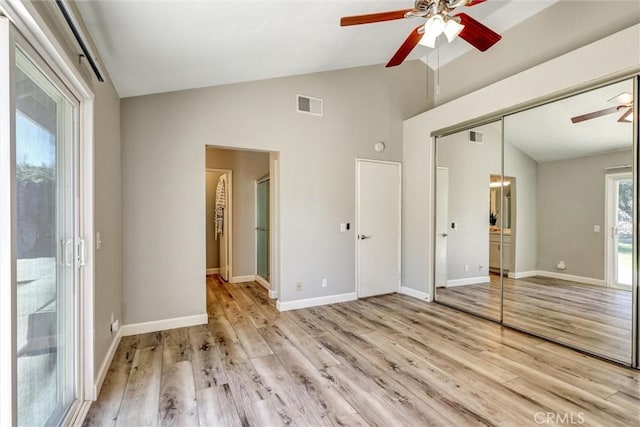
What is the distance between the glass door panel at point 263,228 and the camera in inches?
201

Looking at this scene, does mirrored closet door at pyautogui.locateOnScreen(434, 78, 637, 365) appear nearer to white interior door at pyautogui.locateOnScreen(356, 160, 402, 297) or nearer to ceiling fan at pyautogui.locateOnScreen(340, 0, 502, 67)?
white interior door at pyautogui.locateOnScreen(356, 160, 402, 297)

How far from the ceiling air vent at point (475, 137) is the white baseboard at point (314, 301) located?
8.57 feet

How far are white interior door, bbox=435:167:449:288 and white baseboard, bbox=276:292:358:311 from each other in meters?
1.25

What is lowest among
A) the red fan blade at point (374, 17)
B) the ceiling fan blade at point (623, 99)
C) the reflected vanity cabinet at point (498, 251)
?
the reflected vanity cabinet at point (498, 251)

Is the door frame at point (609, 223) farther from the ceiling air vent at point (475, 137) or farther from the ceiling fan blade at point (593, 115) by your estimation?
the ceiling air vent at point (475, 137)

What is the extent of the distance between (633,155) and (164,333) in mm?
4578

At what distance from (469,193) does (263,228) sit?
10.9 ft

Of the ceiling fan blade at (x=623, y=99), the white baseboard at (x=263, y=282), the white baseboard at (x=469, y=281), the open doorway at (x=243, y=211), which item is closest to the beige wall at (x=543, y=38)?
the ceiling fan blade at (x=623, y=99)

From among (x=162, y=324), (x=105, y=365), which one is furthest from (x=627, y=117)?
(x=162, y=324)

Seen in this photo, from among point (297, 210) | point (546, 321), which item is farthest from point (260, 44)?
point (546, 321)

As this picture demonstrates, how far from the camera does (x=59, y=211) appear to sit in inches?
68.1

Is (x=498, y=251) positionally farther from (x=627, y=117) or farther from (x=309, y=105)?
(x=309, y=105)

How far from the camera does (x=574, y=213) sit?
288 cm

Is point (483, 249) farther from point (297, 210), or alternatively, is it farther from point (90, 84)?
point (90, 84)
